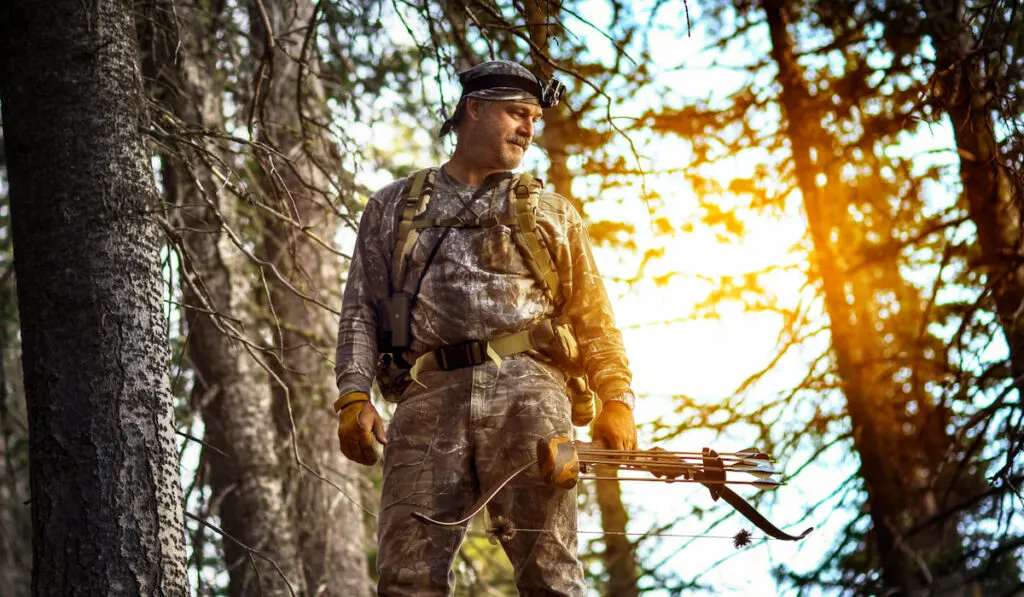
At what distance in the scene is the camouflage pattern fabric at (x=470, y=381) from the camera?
3926 mm

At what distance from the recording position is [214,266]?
27.4 ft

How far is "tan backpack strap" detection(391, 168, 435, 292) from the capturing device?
14.1ft

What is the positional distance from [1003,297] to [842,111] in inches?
92.7

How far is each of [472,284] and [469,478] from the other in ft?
2.41

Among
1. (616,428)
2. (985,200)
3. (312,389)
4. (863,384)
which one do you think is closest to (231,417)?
(312,389)

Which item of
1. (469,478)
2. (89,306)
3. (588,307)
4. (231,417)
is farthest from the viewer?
(231,417)

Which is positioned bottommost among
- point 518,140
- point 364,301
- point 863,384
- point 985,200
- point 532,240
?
point 364,301

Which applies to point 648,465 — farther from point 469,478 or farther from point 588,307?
point 588,307

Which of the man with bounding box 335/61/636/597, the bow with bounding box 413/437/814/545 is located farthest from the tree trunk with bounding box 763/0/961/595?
the man with bounding box 335/61/636/597

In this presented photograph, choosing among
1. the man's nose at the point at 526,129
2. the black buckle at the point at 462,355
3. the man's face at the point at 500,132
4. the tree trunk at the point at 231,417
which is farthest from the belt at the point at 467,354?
the tree trunk at the point at 231,417

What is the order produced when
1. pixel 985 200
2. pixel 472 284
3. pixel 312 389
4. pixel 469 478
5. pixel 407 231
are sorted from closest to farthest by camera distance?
1. pixel 469 478
2. pixel 472 284
3. pixel 407 231
4. pixel 985 200
5. pixel 312 389

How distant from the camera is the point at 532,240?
434cm

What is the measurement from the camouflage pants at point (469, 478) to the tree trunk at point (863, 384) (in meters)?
5.31

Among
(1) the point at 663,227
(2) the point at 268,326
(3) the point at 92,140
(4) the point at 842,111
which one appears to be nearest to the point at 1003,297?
(4) the point at 842,111
